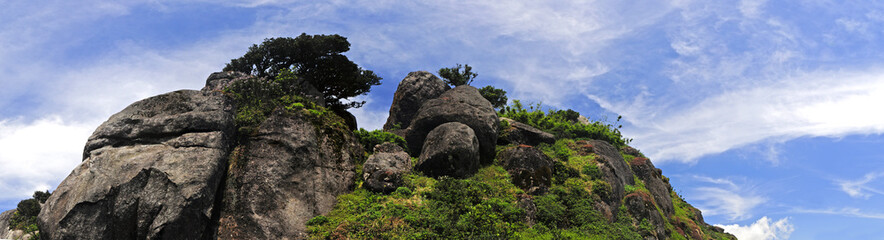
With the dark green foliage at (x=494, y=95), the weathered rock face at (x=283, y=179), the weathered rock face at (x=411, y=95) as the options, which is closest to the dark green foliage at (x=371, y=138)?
the weathered rock face at (x=283, y=179)

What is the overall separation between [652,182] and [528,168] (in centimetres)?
1506

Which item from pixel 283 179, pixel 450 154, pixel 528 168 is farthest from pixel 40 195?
pixel 528 168

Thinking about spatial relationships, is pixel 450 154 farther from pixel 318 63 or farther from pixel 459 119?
pixel 318 63

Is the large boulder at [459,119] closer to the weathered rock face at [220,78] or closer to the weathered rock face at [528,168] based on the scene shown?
the weathered rock face at [528,168]

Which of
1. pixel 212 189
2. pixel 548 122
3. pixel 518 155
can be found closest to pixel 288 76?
pixel 212 189

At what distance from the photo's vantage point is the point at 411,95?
3744 centimetres

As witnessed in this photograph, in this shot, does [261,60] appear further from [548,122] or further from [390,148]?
[548,122]

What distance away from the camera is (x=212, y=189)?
18.3 metres

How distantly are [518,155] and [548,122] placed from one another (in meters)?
12.8

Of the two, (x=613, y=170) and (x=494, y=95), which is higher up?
(x=494, y=95)

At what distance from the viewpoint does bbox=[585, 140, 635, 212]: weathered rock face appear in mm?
26798

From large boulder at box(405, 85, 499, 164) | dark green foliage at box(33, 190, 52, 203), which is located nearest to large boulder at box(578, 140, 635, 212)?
large boulder at box(405, 85, 499, 164)

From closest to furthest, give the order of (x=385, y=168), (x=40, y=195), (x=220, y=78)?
(x=385, y=168)
(x=40, y=195)
(x=220, y=78)

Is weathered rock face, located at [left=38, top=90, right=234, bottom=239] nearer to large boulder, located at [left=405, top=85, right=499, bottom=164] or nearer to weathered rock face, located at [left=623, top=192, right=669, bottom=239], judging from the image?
large boulder, located at [left=405, top=85, right=499, bottom=164]
